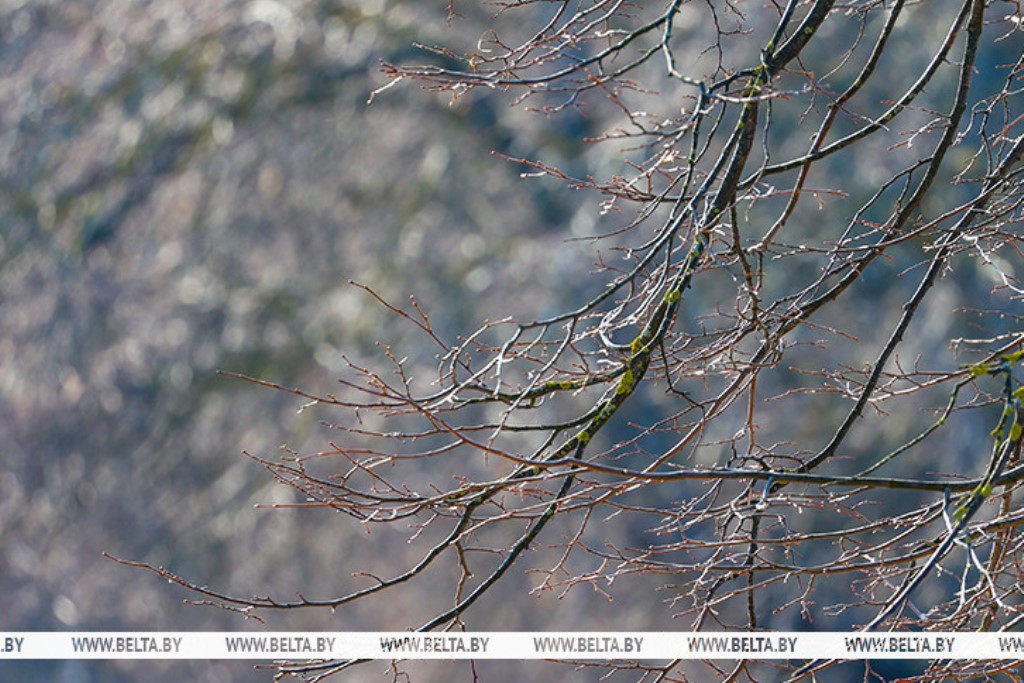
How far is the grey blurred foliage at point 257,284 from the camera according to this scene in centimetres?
1180

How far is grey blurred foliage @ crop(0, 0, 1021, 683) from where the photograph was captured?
38.7 feet

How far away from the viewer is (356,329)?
1372 centimetres

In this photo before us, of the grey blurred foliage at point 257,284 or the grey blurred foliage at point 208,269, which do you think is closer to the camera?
the grey blurred foliage at point 257,284

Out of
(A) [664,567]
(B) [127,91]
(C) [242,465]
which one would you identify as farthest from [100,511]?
(A) [664,567]

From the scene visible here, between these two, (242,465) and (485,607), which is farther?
(242,465)

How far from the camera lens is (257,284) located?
1489 centimetres

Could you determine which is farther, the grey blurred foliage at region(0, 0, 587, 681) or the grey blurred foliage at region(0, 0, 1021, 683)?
the grey blurred foliage at region(0, 0, 587, 681)

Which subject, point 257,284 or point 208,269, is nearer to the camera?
point 257,284

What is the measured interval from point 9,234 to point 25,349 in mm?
2359

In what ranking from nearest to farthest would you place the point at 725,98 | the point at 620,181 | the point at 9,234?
the point at 725,98 → the point at 620,181 → the point at 9,234

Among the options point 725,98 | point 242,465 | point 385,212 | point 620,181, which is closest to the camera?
point 725,98

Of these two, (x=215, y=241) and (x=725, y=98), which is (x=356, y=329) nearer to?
(x=215, y=241)

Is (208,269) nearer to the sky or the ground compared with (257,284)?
nearer to the sky

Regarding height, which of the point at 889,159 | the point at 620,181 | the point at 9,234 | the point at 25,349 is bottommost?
the point at 620,181
